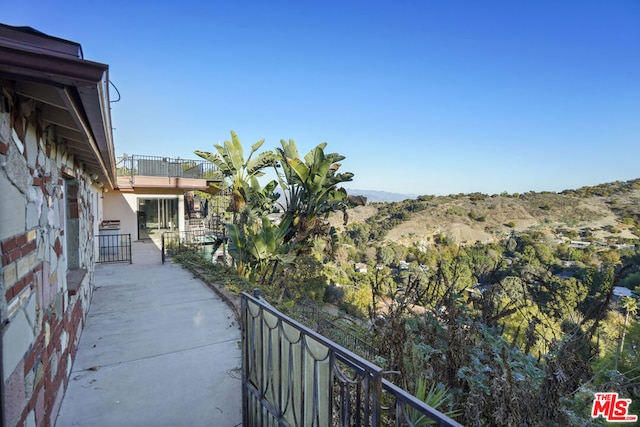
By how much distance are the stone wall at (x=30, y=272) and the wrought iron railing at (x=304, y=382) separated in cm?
136

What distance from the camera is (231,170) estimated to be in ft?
31.6

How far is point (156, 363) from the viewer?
13.5 feet

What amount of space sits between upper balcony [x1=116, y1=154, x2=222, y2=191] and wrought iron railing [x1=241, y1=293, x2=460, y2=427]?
12.9m

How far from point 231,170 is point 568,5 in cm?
972

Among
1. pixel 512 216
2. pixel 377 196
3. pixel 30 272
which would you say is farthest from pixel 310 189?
pixel 377 196

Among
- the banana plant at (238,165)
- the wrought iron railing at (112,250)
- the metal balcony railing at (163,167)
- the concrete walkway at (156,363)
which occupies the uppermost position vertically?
the metal balcony railing at (163,167)

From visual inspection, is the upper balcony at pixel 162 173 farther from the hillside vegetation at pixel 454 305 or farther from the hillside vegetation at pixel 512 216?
the hillside vegetation at pixel 512 216

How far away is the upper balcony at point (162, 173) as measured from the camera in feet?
48.8

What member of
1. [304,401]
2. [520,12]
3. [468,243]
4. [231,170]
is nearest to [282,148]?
[231,170]

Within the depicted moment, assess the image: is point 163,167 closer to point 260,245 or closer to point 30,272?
point 260,245

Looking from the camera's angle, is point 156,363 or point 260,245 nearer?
point 156,363

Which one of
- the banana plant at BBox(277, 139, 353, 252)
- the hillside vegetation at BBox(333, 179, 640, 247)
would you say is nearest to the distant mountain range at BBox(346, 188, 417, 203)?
the banana plant at BBox(277, 139, 353, 252)

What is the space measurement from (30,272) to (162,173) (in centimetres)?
1518

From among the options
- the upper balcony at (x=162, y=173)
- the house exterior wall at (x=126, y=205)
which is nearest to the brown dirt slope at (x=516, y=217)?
the upper balcony at (x=162, y=173)
